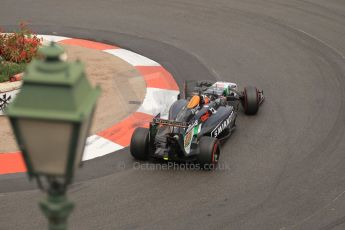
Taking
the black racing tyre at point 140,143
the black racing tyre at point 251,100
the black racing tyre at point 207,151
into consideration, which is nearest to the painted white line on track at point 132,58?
the black racing tyre at point 251,100

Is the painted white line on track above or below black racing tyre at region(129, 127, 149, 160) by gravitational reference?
above

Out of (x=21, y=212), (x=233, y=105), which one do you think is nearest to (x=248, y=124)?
(x=233, y=105)

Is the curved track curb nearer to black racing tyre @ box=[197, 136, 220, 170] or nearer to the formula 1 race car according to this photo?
the formula 1 race car

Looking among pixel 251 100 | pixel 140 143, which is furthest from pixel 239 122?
pixel 140 143

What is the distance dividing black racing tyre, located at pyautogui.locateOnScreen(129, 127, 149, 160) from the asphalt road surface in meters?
0.30

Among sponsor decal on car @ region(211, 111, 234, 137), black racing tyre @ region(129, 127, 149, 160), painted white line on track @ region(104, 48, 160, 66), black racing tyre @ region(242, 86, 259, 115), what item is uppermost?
painted white line on track @ region(104, 48, 160, 66)

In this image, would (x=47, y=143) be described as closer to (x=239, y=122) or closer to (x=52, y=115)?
(x=52, y=115)

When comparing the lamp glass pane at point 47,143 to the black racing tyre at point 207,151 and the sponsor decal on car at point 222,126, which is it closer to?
the black racing tyre at point 207,151

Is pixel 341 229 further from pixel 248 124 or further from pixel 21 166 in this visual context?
pixel 21 166

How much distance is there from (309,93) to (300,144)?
257 centimetres

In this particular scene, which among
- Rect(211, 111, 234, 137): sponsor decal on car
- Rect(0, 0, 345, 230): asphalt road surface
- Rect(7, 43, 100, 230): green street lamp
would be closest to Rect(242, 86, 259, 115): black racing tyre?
Rect(0, 0, 345, 230): asphalt road surface

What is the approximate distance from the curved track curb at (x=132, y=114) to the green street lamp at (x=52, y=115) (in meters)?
6.32

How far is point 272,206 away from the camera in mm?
8352

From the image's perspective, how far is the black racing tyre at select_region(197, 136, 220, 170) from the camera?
9023 millimetres
